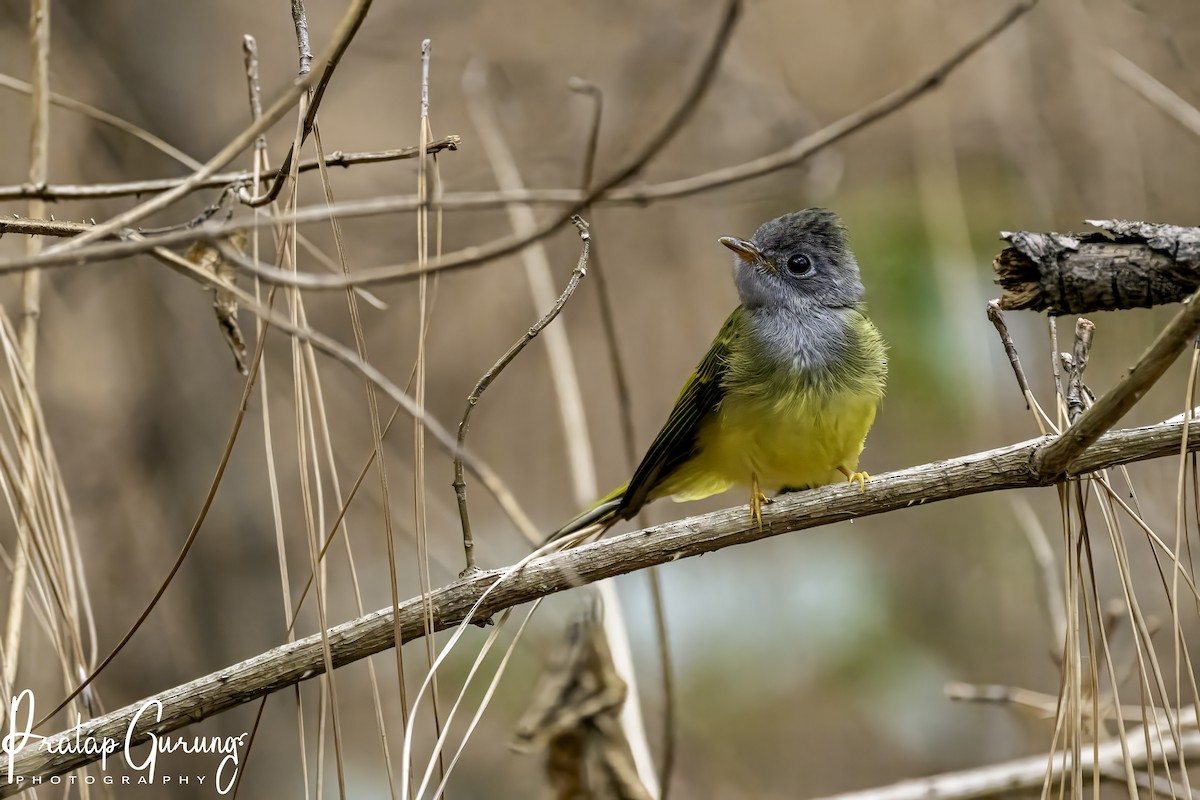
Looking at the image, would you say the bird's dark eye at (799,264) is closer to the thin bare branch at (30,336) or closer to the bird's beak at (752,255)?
the bird's beak at (752,255)

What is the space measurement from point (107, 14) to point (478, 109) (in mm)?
1901

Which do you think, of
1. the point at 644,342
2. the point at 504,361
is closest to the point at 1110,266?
the point at 504,361

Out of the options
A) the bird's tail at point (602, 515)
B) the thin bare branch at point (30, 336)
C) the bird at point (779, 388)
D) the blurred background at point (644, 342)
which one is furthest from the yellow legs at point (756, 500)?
the thin bare branch at point (30, 336)

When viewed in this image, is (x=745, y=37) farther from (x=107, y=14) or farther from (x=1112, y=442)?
(x=1112, y=442)

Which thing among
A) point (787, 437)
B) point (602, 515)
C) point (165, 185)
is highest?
point (165, 185)

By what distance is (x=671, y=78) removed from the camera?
5625 millimetres

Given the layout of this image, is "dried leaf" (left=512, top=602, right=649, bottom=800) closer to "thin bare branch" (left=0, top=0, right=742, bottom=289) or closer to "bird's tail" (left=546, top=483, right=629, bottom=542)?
"bird's tail" (left=546, top=483, right=629, bottom=542)

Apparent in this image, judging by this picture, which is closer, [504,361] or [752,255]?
[504,361]

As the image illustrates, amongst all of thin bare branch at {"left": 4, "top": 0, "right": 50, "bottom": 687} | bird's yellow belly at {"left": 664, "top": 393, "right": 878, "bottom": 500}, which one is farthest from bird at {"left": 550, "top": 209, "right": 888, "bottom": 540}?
thin bare branch at {"left": 4, "top": 0, "right": 50, "bottom": 687}

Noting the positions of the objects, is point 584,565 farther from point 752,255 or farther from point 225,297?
point 752,255

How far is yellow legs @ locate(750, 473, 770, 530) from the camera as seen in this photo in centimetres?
226

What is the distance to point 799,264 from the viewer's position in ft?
10.8

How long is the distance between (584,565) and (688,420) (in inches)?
40.1

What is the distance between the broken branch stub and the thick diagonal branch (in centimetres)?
31
